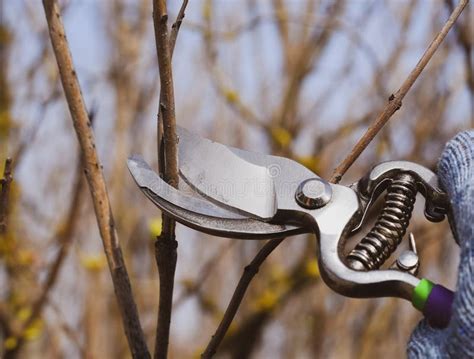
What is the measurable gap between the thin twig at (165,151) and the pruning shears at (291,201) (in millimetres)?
24

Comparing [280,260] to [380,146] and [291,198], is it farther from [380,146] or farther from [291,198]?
→ [291,198]

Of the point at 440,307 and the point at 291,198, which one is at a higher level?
the point at 291,198

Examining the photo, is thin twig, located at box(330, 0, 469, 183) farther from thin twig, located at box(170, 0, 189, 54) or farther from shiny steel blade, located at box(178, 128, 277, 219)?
thin twig, located at box(170, 0, 189, 54)

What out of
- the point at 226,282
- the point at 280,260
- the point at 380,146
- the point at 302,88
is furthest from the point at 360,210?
the point at 226,282

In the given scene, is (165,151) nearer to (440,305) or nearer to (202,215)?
(202,215)

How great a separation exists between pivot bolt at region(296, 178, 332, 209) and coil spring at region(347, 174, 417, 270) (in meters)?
0.06

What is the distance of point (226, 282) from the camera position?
2.79 metres

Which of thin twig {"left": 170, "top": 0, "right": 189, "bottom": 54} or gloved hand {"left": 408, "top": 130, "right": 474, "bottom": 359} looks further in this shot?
thin twig {"left": 170, "top": 0, "right": 189, "bottom": 54}

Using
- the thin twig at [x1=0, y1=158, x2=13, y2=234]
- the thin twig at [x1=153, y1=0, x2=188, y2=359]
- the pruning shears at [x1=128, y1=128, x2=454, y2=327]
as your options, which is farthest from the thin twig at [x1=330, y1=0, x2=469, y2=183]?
the thin twig at [x1=0, y1=158, x2=13, y2=234]

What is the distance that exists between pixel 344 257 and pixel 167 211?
0.57 feet

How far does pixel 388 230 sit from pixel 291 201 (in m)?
0.10

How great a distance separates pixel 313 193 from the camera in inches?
28.9

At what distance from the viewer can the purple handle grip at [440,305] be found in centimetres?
62

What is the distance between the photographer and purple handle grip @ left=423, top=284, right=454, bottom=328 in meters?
0.62
